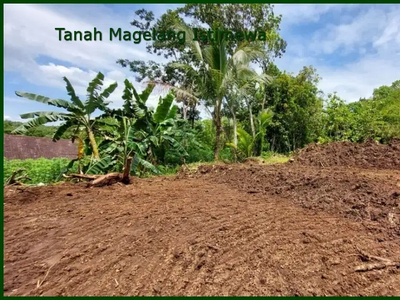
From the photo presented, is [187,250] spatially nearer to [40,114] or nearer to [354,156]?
[40,114]

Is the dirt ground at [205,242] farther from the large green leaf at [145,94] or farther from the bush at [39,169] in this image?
the large green leaf at [145,94]

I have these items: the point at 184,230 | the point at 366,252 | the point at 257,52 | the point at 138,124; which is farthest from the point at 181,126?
the point at 366,252

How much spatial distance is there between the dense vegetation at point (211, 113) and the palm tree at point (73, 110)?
25 mm

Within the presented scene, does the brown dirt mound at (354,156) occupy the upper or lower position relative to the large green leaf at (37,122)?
lower

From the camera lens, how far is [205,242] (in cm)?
257

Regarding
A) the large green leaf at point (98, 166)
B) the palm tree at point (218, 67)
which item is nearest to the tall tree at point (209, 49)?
the palm tree at point (218, 67)

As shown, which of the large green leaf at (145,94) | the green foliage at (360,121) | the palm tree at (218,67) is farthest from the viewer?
the green foliage at (360,121)

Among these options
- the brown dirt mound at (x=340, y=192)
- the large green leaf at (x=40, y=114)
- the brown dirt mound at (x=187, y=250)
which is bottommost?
the brown dirt mound at (x=187, y=250)

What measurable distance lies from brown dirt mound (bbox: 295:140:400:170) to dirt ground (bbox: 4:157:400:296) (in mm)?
3489

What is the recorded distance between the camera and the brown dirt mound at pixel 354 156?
7179 millimetres

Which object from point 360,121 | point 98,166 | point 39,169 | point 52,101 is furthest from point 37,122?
point 360,121

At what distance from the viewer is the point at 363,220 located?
3.16m

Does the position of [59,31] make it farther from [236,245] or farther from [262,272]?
[262,272]

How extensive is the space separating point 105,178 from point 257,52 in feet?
26.2
